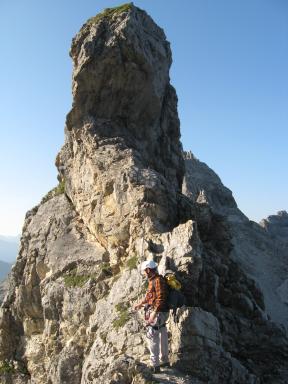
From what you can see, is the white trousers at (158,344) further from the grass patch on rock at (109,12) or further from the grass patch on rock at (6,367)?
the grass patch on rock at (109,12)

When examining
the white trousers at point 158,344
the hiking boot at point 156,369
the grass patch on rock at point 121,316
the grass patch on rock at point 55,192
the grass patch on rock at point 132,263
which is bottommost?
the hiking boot at point 156,369

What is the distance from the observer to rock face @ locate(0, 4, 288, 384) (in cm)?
1736

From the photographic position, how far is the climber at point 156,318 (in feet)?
50.0

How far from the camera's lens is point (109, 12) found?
32375mm

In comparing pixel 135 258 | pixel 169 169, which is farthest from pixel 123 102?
pixel 135 258

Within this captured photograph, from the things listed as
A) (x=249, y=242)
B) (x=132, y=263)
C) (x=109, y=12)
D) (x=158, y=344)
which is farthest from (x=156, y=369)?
(x=249, y=242)

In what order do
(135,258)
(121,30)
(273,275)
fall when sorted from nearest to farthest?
(135,258) → (121,30) → (273,275)

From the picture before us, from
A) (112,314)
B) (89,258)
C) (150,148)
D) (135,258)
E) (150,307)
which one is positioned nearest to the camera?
(150,307)

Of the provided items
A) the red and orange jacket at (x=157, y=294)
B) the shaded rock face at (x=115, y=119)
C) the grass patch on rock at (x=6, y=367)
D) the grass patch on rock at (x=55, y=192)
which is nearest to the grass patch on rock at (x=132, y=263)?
the shaded rock face at (x=115, y=119)

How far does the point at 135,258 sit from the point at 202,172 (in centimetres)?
7447

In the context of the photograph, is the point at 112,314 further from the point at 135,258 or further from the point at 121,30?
the point at 121,30

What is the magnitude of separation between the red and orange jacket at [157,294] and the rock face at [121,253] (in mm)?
855

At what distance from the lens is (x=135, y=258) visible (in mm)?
21609

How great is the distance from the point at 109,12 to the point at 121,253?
1799cm
